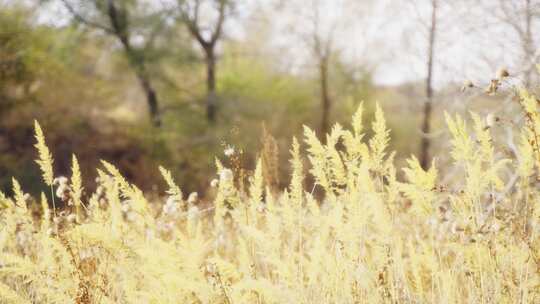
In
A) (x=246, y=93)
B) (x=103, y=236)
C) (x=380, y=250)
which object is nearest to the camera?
(x=103, y=236)

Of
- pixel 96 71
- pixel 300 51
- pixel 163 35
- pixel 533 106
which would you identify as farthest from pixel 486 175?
pixel 96 71

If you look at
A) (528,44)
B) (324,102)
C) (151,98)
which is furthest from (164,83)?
(528,44)

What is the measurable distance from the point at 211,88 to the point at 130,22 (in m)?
3.32

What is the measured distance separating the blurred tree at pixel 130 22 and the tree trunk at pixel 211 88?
163 cm

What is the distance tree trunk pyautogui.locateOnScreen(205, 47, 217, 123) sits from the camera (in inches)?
627

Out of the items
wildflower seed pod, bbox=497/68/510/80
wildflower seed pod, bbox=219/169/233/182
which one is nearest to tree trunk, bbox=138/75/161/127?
wildflower seed pod, bbox=219/169/233/182

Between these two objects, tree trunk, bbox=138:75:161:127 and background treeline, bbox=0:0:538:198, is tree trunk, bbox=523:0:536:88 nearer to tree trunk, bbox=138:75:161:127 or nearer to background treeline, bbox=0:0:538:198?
background treeline, bbox=0:0:538:198

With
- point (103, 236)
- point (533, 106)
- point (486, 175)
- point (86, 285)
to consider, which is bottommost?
point (86, 285)

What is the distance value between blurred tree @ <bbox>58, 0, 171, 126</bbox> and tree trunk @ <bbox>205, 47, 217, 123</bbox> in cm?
163

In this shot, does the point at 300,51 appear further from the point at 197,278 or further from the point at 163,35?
the point at 197,278

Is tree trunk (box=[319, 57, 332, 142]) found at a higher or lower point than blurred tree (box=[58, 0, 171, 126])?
lower

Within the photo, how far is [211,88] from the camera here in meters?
17.0

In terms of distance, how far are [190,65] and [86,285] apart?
14313mm

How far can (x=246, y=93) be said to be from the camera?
16.9 m
